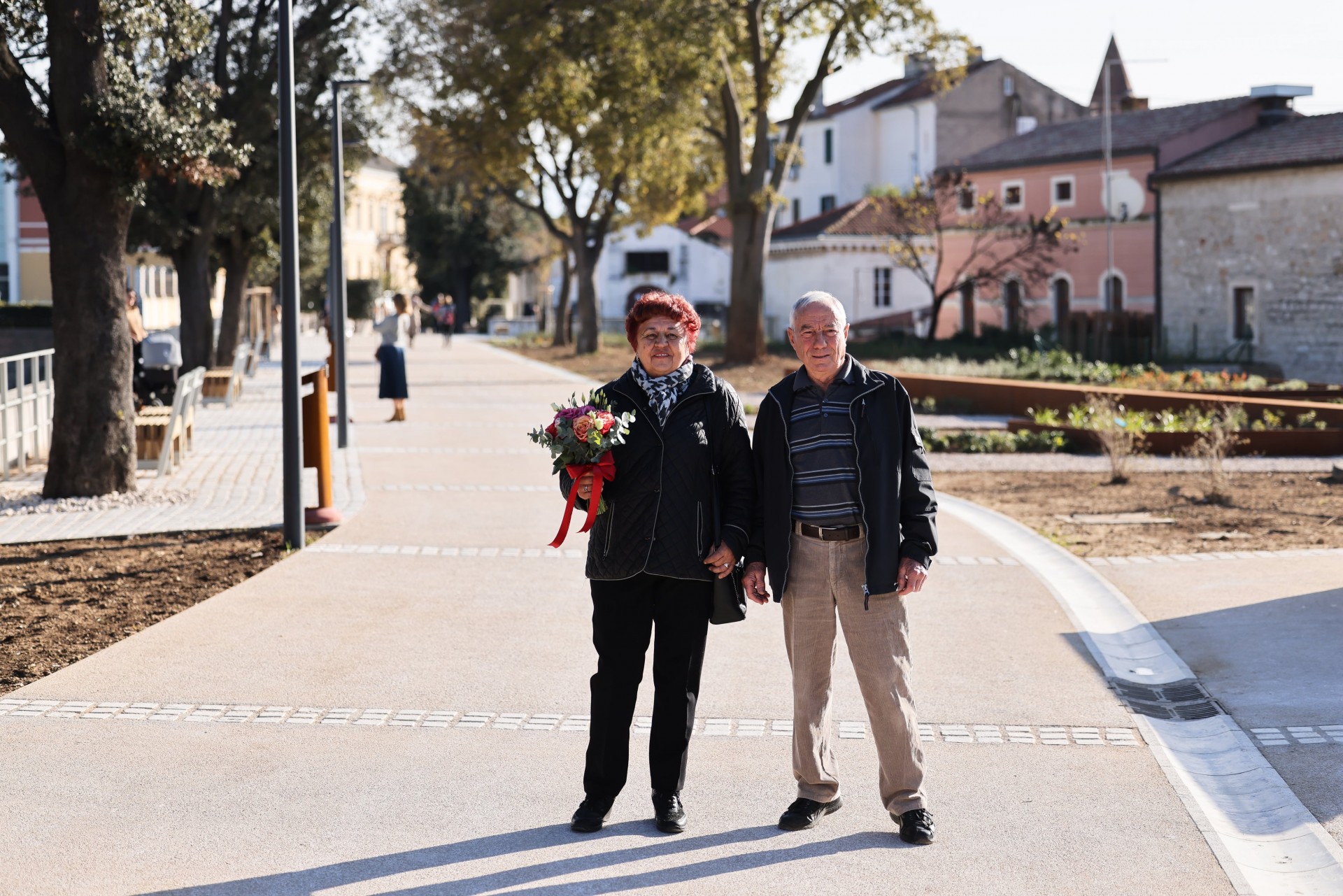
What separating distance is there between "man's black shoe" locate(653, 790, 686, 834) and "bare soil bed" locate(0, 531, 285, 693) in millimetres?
3404

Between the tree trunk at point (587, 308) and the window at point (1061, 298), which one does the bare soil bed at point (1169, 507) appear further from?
the window at point (1061, 298)

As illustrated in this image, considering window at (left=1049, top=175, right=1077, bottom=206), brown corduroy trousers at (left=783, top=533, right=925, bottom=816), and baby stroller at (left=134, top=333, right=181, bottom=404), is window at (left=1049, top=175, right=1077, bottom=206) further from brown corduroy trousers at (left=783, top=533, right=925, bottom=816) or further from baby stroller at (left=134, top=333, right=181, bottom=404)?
brown corduroy trousers at (left=783, top=533, right=925, bottom=816)

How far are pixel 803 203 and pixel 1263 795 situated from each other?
74841mm

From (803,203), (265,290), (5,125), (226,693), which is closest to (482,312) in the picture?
(803,203)

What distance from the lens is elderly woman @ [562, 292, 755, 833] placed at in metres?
5.08

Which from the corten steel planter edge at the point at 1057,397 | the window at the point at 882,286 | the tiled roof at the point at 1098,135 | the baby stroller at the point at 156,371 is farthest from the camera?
the window at the point at 882,286

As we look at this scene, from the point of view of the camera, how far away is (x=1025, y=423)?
66.1 feet

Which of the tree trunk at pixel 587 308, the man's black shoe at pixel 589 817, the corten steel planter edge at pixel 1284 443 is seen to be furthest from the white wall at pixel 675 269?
the man's black shoe at pixel 589 817

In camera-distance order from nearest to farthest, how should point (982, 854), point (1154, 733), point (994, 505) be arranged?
point (982, 854) < point (1154, 733) < point (994, 505)

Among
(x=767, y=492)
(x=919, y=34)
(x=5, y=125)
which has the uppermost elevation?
(x=919, y=34)

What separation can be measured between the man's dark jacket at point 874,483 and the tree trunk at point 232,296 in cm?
2624

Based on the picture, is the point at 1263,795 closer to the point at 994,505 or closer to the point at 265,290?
the point at 994,505

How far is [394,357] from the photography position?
72.6 ft

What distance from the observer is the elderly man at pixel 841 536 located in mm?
4957
